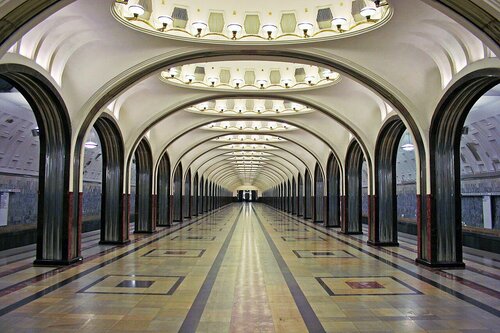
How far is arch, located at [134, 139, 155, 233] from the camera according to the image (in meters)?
18.4

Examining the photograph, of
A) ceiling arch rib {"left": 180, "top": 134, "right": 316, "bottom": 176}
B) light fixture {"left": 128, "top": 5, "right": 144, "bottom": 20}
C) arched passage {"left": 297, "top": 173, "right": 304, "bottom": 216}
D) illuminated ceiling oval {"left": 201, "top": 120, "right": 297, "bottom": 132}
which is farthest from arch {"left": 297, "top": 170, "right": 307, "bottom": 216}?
light fixture {"left": 128, "top": 5, "right": 144, "bottom": 20}

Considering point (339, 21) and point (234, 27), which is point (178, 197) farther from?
point (339, 21)

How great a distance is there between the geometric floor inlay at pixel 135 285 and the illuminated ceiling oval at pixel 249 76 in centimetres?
666

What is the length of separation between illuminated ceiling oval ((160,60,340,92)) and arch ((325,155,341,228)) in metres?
9.25

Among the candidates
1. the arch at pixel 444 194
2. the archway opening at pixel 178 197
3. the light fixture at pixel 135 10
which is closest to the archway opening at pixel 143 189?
the archway opening at pixel 178 197

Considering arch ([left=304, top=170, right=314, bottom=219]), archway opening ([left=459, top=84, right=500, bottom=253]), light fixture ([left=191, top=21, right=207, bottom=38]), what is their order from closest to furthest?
1. light fixture ([left=191, top=21, right=207, bottom=38])
2. archway opening ([left=459, top=84, right=500, bottom=253])
3. arch ([left=304, top=170, right=314, bottom=219])

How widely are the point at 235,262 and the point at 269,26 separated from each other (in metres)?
5.49

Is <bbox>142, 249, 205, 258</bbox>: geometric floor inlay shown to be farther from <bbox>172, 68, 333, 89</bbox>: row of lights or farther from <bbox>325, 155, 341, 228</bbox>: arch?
<bbox>325, 155, 341, 228</bbox>: arch

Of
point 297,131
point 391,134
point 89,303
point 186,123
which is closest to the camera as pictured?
point 89,303

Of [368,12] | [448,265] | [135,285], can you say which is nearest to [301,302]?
[135,285]

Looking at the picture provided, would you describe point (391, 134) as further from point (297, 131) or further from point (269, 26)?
point (297, 131)

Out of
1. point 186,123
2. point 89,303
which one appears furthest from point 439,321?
point 186,123

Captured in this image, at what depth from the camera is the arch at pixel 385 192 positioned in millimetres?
14406

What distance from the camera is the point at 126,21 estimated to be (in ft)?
27.8
